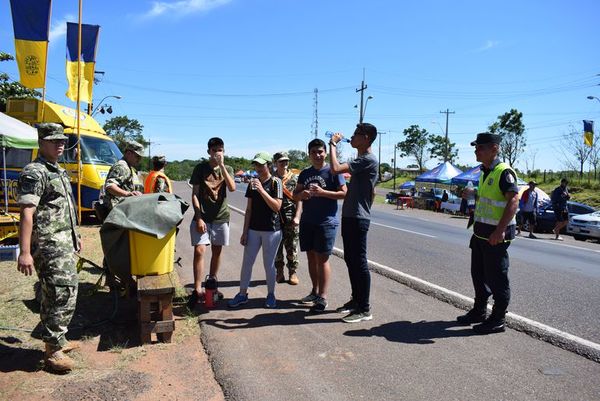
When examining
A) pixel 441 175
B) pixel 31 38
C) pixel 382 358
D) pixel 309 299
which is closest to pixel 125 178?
pixel 309 299

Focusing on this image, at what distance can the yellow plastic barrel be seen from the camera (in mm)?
4359

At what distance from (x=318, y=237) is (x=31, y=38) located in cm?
883

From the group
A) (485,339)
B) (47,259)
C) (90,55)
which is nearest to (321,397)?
(485,339)

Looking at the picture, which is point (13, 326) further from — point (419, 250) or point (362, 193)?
point (419, 250)

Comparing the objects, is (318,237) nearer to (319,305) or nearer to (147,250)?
(319,305)

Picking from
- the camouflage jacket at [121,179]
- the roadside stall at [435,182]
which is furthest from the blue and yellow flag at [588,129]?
the camouflage jacket at [121,179]

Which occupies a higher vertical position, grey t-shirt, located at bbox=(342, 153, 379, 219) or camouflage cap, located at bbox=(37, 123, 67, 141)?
camouflage cap, located at bbox=(37, 123, 67, 141)

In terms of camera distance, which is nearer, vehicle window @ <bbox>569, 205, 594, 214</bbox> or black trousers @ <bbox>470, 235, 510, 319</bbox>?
black trousers @ <bbox>470, 235, 510, 319</bbox>

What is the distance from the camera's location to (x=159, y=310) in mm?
4195

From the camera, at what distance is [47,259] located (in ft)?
11.6

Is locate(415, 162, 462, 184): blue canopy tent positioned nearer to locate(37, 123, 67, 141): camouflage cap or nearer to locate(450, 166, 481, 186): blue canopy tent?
locate(450, 166, 481, 186): blue canopy tent

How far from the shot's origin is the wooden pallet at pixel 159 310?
4047 mm

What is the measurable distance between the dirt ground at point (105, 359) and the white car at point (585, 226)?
Result: 1520 centimetres

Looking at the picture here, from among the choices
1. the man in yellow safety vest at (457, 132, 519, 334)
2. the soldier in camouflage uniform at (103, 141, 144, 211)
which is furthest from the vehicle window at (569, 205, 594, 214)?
the soldier in camouflage uniform at (103, 141, 144, 211)
